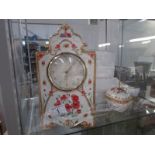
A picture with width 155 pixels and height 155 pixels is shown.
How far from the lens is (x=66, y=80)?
0.55 metres

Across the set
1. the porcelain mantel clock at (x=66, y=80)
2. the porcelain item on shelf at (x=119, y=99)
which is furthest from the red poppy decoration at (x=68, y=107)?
the porcelain item on shelf at (x=119, y=99)

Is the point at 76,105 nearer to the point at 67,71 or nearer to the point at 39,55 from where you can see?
the point at 67,71

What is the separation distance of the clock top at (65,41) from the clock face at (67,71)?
0.07ft

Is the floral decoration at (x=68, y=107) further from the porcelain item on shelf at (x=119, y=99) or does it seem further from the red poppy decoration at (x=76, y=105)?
the porcelain item on shelf at (x=119, y=99)

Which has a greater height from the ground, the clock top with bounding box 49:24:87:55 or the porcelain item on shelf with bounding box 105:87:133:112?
the clock top with bounding box 49:24:87:55

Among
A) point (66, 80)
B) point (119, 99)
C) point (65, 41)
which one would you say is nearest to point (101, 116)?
point (119, 99)

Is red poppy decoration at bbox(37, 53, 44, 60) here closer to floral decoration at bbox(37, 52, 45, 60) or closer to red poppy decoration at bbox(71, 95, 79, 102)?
floral decoration at bbox(37, 52, 45, 60)

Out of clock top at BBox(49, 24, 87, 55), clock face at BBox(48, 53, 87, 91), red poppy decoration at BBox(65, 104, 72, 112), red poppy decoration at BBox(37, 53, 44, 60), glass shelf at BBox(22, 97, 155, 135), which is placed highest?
clock top at BBox(49, 24, 87, 55)

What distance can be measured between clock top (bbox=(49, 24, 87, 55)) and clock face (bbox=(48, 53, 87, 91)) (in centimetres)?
2

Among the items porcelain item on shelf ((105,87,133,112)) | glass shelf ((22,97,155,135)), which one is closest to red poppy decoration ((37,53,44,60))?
glass shelf ((22,97,155,135))

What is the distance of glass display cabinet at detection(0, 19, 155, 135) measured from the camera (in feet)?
1.73
